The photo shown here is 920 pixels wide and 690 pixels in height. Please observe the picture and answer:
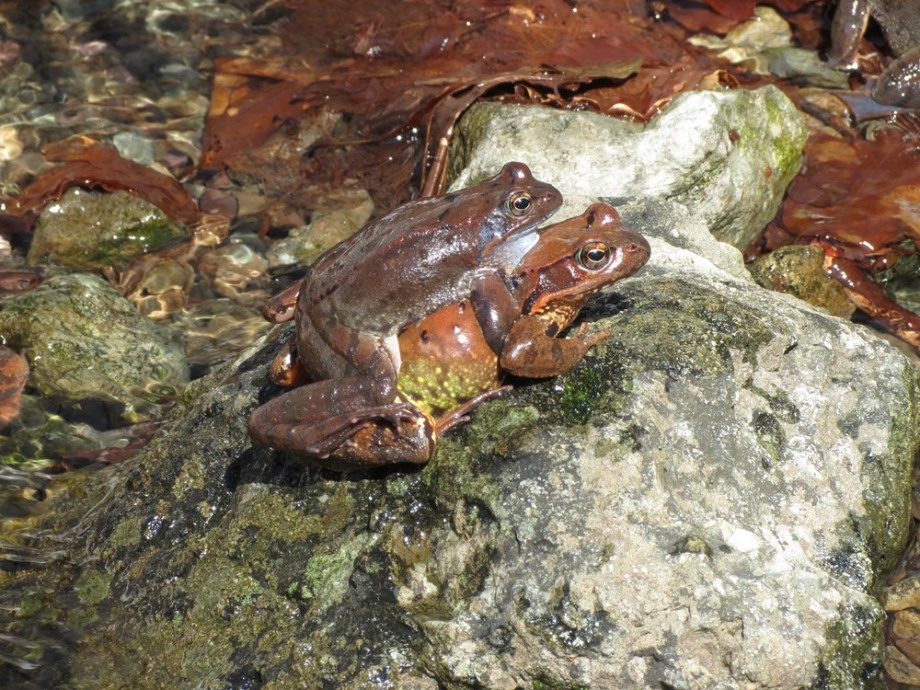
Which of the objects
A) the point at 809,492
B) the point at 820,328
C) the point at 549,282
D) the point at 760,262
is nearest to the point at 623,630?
the point at 809,492

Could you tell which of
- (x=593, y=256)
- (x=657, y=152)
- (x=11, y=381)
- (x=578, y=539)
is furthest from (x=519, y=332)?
(x=11, y=381)

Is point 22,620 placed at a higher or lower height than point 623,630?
lower

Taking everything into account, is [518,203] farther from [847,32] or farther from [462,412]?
[847,32]

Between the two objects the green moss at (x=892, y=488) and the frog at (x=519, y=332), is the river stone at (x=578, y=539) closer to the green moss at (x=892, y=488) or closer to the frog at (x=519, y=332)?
the green moss at (x=892, y=488)

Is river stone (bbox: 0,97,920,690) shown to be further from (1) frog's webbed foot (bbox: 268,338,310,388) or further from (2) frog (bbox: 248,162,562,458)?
(2) frog (bbox: 248,162,562,458)

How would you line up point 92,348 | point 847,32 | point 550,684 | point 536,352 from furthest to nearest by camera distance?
point 847,32, point 92,348, point 536,352, point 550,684

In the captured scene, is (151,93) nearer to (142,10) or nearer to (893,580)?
(142,10)

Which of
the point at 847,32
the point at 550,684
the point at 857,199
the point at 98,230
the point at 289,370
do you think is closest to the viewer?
the point at 550,684
